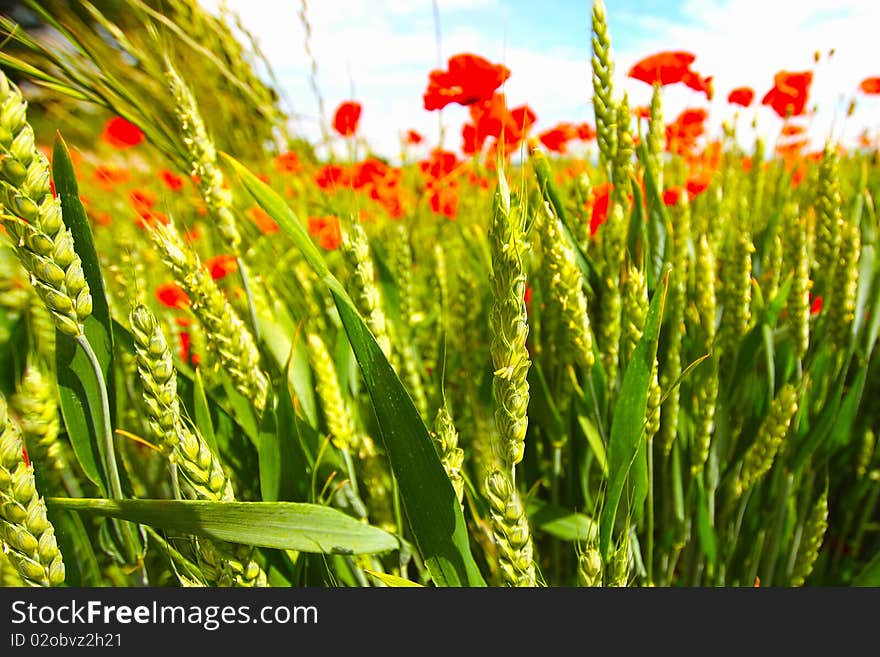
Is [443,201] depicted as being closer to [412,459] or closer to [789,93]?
[789,93]

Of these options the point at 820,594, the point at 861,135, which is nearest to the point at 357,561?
the point at 820,594

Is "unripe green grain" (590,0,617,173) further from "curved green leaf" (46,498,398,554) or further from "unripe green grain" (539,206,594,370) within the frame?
"curved green leaf" (46,498,398,554)

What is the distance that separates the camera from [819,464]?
735 mm

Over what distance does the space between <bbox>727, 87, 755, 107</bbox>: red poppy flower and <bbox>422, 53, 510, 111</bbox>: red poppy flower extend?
0.96 metres

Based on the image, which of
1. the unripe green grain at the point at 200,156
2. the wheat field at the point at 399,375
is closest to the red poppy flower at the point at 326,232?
the wheat field at the point at 399,375

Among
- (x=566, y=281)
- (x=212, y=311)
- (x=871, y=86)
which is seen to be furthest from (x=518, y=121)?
(x=871, y=86)

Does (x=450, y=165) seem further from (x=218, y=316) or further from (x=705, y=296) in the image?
(x=218, y=316)

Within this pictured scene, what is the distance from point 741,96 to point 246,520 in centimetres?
157

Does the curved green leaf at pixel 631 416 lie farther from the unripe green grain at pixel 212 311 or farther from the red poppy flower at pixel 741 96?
the red poppy flower at pixel 741 96

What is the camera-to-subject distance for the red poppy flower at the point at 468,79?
74 cm

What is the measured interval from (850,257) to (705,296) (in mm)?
228

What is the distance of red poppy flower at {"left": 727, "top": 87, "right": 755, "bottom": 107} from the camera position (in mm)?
1432

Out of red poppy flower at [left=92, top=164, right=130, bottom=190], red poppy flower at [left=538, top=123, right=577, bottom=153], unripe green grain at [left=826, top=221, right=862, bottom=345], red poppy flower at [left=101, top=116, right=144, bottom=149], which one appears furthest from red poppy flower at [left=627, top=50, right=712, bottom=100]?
red poppy flower at [left=101, top=116, right=144, bottom=149]

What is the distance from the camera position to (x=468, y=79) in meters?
0.76
